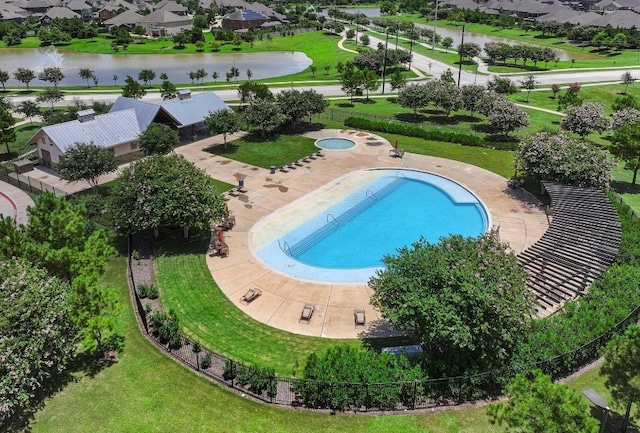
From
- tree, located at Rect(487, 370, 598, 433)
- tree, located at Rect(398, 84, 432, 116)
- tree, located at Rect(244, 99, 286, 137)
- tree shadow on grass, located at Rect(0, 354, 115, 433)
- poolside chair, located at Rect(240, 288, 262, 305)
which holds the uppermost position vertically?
tree, located at Rect(398, 84, 432, 116)

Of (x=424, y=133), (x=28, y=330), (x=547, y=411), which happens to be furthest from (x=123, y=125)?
(x=547, y=411)

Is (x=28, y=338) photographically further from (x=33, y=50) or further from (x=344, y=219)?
(x=33, y=50)

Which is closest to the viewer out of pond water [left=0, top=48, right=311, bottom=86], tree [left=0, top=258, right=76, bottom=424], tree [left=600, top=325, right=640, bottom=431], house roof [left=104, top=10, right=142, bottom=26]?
tree [left=600, top=325, right=640, bottom=431]

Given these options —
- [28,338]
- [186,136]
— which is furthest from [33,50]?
[28,338]

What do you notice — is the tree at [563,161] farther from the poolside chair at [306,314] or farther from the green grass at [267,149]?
the poolside chair at [306,314]

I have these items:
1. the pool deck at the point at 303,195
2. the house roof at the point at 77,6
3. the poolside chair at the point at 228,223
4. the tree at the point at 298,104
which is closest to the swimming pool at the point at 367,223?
the pool deck at the point at 303,195

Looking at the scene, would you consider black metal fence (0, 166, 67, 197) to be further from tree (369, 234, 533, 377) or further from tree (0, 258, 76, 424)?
tree (369, 234, 533, 377)

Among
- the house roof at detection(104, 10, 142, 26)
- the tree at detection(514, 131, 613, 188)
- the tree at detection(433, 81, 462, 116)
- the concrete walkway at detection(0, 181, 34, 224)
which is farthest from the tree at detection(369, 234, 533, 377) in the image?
the house roof at detection(104, 10, 142, 26)
